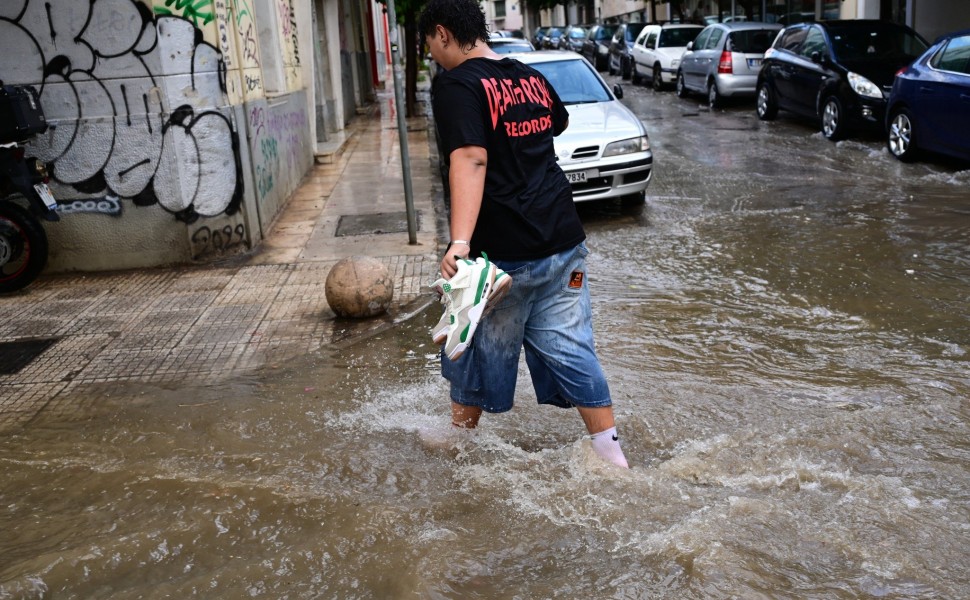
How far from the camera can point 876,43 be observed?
13844 mm

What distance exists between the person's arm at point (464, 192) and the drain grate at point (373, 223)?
18.3ft

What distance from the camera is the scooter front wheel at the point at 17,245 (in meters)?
7.20

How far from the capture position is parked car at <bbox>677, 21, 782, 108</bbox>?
18.6 m

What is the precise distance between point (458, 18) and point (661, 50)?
21.6m

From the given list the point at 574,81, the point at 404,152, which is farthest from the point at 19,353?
the point at 574,81

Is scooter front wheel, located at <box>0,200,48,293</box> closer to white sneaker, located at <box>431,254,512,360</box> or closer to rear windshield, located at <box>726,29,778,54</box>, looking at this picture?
white sneaker, located at <box>431,254,512,360</box>

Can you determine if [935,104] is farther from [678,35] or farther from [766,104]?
[678,35]

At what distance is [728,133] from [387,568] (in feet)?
43.6

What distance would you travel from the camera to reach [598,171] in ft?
30.4

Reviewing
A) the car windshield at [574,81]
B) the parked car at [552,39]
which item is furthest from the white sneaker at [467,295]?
the parked car at [552,39]

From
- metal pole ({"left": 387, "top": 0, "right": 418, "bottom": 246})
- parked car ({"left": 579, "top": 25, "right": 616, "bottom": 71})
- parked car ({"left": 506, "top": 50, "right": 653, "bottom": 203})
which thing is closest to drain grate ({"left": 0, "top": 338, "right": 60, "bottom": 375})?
metal pole ({"left": 387, "top": 0, "right": 418, "bottom": 246})

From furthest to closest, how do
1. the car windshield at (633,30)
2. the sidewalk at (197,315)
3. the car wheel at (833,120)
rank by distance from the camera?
the car windshield at (633,30), the car wheel at (833,120), the sidewalk at (197,315)

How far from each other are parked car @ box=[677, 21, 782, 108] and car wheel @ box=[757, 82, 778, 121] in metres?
1.41

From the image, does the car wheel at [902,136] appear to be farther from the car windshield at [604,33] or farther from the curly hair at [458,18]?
the car windshield at [604,33]
